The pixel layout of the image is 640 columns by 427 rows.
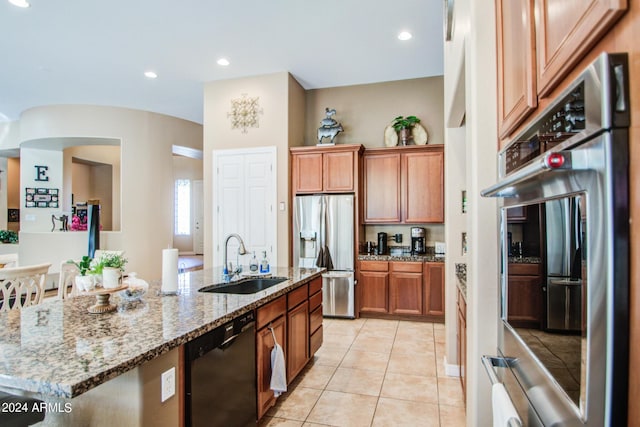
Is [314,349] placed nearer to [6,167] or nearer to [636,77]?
[636,77]

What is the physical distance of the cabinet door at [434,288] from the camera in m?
4.57

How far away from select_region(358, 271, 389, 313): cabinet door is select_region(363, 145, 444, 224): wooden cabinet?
0.79m

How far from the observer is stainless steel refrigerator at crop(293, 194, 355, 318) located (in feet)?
15.8

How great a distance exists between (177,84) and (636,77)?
588cm

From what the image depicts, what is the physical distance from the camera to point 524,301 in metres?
1.10

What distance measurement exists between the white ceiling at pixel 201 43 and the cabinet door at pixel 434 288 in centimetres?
274

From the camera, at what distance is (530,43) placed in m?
1.04

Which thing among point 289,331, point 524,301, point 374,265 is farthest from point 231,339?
point 374,265

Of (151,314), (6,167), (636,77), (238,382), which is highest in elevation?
(6,167)

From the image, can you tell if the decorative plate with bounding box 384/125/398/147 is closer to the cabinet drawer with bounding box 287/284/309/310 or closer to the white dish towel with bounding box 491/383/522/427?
the cabinet drawer with bounding box 287/284/309/310

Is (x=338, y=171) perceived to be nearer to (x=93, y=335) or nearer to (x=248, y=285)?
(x=248, y=285)

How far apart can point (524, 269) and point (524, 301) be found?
100 mm

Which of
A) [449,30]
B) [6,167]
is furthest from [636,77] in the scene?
[6,167]

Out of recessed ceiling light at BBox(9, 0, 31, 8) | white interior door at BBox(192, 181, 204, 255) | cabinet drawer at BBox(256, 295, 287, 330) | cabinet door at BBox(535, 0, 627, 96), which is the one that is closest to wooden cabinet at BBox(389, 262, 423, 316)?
cabinet drawer at BBox(256, 295, 287, 330)
